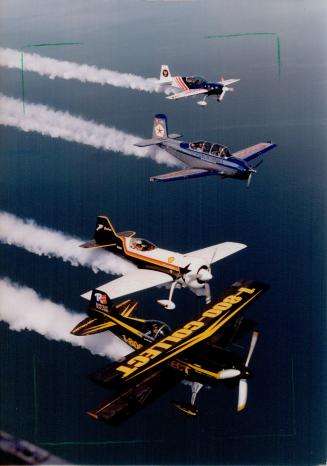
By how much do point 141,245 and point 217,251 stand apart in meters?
3.41

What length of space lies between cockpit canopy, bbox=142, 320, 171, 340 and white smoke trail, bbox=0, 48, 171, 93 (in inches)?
585

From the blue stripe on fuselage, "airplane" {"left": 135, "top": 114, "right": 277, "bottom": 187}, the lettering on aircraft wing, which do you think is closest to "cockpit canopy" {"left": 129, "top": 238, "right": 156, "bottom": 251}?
"airplane" {"left": 135, "top": 114, "right": 277, "bottom": 187}

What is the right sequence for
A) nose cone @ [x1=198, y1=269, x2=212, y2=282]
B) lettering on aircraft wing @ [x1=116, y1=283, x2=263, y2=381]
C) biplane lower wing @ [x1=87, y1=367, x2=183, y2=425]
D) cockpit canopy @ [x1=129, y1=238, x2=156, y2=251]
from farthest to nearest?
1. cockpit canopy @ [x1=129, y1=238, x2=156, y2=251]
2. nose cone @ [x1=198, y1=269, x2=212, y2=282]
3. lettering on aircraft wing @ [x1=116, y1=283, x2=263, y2=381]
4. biplane lower wing @ [x1=87, y1=367, x2=183, y2=425]

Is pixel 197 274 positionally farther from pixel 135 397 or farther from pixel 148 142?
pixel 148 142

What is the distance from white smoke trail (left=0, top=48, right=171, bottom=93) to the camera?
3354 centimetres

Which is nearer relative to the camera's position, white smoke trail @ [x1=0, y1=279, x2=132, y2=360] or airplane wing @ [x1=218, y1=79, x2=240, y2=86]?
white smoke trail @ [x1=0, y1=279, x2=132, y2=360]

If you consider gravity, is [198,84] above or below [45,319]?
above

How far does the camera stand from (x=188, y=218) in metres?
32.2

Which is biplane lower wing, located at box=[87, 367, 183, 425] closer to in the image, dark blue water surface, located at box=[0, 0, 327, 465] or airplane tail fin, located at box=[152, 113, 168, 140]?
dark blue water surface, located at box=[0, 0, 327, 465]

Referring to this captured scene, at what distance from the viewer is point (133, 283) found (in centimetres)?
2570

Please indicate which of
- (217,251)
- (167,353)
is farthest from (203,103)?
(167,353)

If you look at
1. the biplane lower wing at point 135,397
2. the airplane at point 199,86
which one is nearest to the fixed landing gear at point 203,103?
the airplane at point 199,86

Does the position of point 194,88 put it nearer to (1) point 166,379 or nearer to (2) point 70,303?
(2) point 70,303

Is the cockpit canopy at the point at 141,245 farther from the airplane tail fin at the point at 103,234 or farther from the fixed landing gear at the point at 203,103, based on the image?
the fixed landing gear at the point at 203,103
